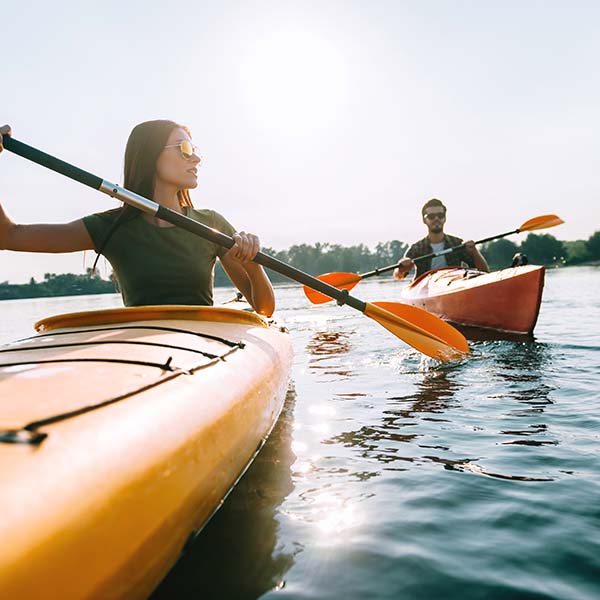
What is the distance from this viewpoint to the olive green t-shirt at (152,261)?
9.82 feet

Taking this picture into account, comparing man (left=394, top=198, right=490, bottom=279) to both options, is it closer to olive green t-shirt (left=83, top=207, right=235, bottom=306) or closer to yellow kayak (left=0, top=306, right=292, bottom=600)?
olive green t-shirt (left=83, top=207, right=235, bottom=306)

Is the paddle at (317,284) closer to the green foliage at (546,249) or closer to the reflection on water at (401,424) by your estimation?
the reflection on water at (401,424)

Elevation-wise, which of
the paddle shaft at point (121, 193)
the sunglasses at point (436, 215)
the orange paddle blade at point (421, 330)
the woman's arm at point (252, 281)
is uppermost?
the sunglasses at point (436, 215)

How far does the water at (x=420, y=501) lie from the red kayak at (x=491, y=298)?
80.8 inches

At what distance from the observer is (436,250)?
30.4 feet

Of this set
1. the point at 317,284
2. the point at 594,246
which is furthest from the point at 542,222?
the point at 594,246

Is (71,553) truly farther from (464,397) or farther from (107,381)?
(464,397)

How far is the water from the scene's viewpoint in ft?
5.32

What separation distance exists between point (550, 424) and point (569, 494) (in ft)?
3.01

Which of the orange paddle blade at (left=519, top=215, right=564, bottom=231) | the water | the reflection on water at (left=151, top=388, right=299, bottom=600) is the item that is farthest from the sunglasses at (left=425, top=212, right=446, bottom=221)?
the reflection on water at (left=151, top=388, right=299, bottom=600)

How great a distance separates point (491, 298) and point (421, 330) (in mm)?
2448

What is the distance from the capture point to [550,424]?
2988 mm

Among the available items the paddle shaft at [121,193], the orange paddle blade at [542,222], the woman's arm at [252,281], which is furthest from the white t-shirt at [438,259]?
the paddle shaft at [121,193]

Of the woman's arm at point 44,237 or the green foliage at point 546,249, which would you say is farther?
the green foliage at point 546,249
